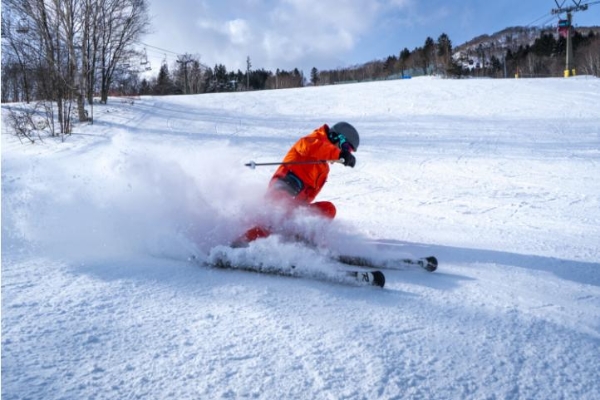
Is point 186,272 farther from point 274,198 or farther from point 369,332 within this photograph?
point 369,332

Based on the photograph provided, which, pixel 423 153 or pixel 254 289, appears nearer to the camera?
pixel 254 289

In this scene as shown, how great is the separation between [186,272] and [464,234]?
305cm

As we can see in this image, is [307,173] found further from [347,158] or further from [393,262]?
[393,262]

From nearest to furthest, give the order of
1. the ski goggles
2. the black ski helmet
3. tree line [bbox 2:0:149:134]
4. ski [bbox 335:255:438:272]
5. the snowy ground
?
the snowy ground
ski [bbox 335:255:438:272]
the ski goggles
the black ski helmet
tree line [bbox 2:0:149:134]

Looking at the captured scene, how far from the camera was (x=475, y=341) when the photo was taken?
6.98ft

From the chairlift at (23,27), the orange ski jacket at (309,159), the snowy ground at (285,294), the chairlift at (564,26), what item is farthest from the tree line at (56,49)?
the chairlift at (564,26)

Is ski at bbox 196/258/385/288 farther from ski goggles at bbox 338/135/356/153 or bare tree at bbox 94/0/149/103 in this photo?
bare tree at bbox 94/0/149/103

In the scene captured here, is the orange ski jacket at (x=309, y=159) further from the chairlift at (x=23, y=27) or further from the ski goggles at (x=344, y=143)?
the chairlift at (x=23, y=27)

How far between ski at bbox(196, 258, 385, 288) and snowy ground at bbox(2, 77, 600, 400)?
82mm

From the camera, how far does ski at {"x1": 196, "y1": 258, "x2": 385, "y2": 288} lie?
2852mm

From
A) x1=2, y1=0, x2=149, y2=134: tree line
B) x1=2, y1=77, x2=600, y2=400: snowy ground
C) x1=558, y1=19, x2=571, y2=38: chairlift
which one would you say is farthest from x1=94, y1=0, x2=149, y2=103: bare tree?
x1=558, y1=19, x2=571, y2=38: chairlift

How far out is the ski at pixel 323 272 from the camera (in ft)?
9.36

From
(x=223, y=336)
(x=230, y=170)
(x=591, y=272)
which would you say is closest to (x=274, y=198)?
(x=230, y=170)

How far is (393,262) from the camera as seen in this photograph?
3.38 m
